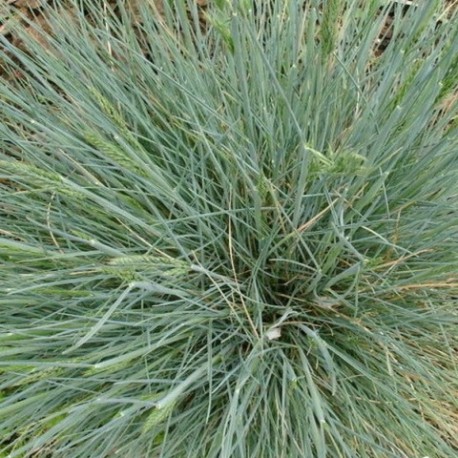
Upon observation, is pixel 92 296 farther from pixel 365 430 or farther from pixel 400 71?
pixel 400 71

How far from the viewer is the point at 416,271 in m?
0.95

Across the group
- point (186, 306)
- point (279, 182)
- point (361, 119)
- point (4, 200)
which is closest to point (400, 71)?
point (361, 119)

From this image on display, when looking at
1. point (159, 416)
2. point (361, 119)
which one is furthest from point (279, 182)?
point (159, 416)

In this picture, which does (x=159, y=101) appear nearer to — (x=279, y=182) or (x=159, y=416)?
(x=279, y=182)

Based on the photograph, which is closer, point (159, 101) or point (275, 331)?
point (275, 331)

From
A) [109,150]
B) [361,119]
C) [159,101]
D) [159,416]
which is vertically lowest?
[159,416]

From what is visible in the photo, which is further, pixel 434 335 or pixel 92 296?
pixel 434 335

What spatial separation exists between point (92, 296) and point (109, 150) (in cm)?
38

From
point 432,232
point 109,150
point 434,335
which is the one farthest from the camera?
point 434,335

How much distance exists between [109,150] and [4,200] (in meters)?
0.55

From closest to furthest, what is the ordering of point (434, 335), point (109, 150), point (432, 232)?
1. point (109, 150)
2. point (432, 232)
3. point (434, 335)

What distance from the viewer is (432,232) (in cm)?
90

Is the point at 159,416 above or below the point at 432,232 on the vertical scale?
below

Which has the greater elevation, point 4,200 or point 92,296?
point 4,200
